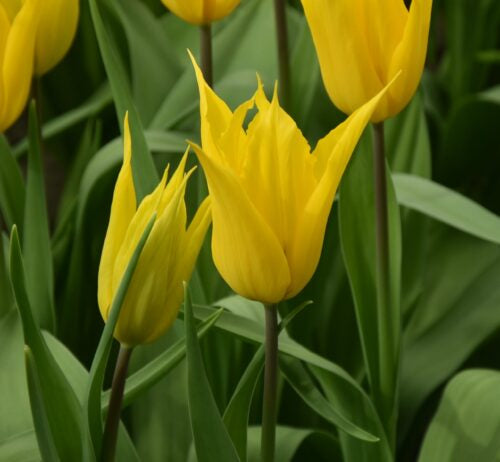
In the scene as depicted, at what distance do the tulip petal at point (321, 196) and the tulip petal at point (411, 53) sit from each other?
0.13m

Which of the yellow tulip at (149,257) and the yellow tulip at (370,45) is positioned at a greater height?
the yellow tulip at (370,45)

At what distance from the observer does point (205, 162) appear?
0.68 meters

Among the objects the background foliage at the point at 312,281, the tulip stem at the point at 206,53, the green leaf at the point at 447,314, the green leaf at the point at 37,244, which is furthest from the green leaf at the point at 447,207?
the green leaf at the point at 37,244

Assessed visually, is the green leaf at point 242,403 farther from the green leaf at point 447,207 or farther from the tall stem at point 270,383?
the green leaf at point 447,207

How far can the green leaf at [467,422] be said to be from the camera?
98 centimetres

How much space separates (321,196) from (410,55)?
0.60ft

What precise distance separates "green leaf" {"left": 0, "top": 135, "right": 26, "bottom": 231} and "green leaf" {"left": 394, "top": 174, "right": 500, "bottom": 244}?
1.15 feet

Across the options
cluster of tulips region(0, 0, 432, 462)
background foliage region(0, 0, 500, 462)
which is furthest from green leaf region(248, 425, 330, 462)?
cluster of tulips region(0, 0, 432, 462)

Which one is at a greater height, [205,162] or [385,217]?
[205,162]

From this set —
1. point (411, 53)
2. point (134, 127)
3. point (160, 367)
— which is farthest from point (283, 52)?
point (160, 367)

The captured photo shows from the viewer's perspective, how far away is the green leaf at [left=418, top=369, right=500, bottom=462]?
38.5 inches

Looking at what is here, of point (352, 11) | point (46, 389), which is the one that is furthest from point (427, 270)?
point (46, 389)

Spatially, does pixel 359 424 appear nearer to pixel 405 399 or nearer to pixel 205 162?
pixel 405 399

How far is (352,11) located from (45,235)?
0.35 metres
